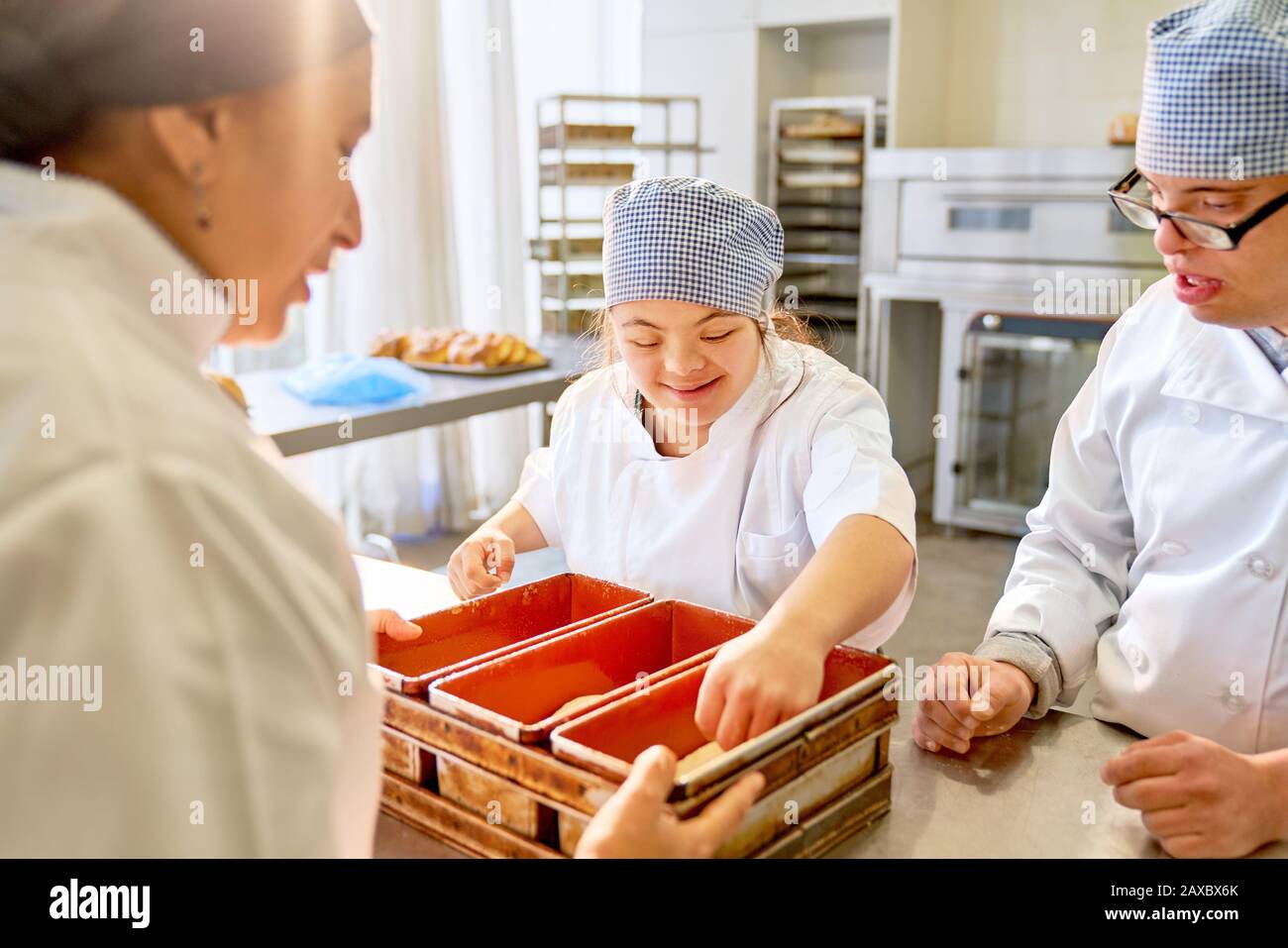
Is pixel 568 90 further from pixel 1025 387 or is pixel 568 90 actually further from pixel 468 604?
pixel 468 604

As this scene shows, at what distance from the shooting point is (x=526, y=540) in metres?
1.78

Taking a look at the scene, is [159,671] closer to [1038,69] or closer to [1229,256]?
[1229,256]

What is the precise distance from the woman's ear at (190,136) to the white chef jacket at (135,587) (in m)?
0.05

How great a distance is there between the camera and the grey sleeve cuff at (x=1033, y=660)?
126 centimetres

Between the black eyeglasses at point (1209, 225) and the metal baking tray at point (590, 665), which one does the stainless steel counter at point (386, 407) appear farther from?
the black eyeglasses at point (1209, 225)

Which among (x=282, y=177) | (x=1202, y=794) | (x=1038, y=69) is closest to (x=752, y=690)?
(x=1202, y=794)

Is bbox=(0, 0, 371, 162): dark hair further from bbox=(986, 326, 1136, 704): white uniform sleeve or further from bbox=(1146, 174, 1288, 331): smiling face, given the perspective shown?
bbox=(986, 326, 1136, 704): white uniform sleeve

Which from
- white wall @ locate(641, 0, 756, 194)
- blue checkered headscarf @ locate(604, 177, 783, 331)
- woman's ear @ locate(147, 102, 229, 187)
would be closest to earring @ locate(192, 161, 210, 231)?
woman's ear @ locate(147, 102, 229, 187)

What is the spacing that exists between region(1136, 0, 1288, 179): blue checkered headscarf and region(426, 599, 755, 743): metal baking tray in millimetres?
660

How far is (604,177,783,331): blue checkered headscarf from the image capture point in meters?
1.40

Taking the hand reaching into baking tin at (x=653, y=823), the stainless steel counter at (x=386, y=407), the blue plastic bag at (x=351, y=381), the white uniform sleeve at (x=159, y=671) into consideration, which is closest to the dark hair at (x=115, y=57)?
the white uniform sleeve at (x=159, y=671)

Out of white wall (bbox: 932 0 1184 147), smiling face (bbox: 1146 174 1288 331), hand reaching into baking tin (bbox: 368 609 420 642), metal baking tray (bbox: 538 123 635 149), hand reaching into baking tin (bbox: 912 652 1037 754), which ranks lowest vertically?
hand reaching into baking tin (bbox: 912 652 1037 754)

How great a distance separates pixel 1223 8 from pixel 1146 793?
77 cm

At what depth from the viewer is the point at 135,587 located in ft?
1.47
